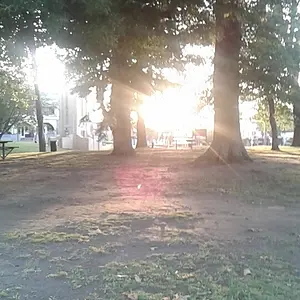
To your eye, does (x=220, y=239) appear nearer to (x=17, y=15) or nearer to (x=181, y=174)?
(x=17, y=15)

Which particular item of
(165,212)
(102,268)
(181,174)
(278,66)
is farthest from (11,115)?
(102,268)

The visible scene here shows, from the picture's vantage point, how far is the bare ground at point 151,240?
13.0 feet

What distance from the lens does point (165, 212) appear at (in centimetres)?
746

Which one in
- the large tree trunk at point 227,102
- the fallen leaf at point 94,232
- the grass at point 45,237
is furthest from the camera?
the large tree trunk at point 227,102

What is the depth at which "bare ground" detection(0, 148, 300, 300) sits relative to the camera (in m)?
3.96

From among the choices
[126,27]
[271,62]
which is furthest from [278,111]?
[126,27]

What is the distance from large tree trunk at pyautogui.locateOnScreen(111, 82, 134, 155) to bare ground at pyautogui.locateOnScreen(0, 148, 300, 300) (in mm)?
11065

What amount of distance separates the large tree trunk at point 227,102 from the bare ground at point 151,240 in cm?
443

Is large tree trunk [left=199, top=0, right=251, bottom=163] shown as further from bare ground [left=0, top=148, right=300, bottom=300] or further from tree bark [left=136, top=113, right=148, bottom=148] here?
tree bark [left=136, top=113, right=148, bottom=148]

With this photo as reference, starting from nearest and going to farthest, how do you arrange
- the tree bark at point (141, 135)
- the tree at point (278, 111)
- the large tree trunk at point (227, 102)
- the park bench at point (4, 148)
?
the large tree trunk at point (227, 102), the park bench at point (4, 148), the tree at point (278, 111), the tree bark at point (141, 135)

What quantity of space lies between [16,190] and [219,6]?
6.76 metres

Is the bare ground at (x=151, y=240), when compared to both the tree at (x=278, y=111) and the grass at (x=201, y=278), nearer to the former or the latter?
the grass at (x=201, y=278)

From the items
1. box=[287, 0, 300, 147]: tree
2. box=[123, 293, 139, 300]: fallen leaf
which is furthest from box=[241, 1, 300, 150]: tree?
box=[123, 293, 139, 300]: fallen leaf

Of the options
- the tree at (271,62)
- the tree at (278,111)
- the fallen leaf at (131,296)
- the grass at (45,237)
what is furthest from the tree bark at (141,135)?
the fallen leaf at (131,296)
